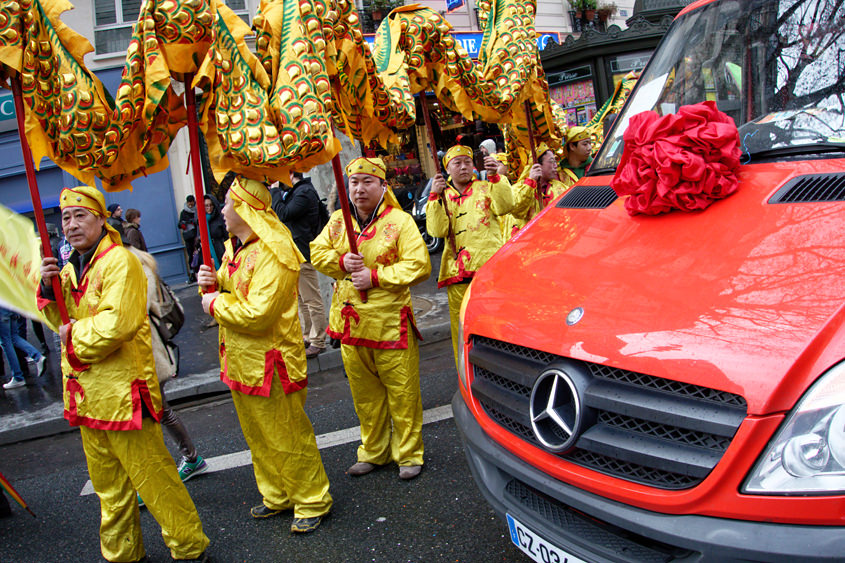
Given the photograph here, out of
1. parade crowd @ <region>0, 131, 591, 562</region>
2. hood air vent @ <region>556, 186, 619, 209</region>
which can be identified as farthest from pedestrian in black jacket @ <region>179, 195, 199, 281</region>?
hood air vent @ <region>556, 186, 619, 209</region>

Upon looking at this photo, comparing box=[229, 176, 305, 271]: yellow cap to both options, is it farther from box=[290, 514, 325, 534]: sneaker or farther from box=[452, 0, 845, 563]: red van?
box=[290, 514, 325, 534]: sneaker

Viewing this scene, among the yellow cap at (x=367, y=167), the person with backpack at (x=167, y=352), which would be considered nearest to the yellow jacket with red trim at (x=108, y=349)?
the person with backpack at (x=167, y=352)

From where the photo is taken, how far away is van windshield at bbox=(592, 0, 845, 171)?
246 centimetres

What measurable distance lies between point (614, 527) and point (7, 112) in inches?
620

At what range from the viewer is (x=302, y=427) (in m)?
3.58

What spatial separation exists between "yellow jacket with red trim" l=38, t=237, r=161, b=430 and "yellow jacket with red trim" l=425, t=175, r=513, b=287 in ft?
8.37

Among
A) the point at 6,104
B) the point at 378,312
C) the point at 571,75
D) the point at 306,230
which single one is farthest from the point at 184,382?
the point at 6,104

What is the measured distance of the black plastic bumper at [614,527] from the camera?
152cm

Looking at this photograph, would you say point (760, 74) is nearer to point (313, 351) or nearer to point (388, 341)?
point (388, 341)

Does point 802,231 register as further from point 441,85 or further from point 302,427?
point 441,85

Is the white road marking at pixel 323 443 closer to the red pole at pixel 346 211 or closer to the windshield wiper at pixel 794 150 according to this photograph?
the red pole at pixel 346 211

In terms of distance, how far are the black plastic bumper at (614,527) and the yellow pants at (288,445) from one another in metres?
1.26

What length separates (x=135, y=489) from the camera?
3.29 metres

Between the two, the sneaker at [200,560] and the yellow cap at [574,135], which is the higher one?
the yellow cap at [574,135]
